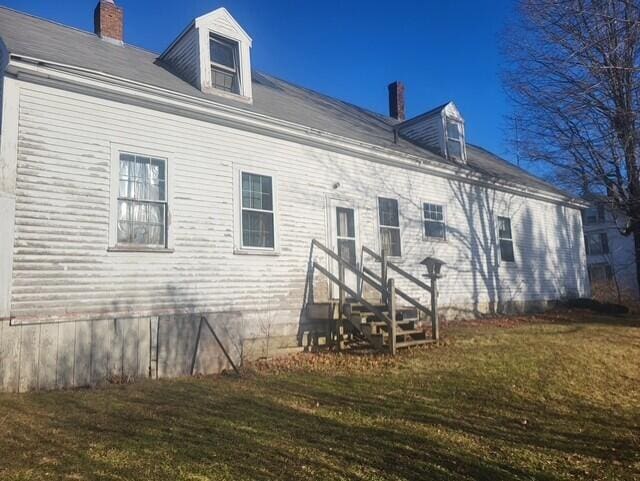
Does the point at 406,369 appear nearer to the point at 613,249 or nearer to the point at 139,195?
the point at 139,195

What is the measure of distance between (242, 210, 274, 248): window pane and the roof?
224cm

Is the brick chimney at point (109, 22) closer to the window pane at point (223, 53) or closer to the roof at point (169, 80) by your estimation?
the roof at point (169, 80)

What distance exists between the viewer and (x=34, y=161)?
25.4 ft

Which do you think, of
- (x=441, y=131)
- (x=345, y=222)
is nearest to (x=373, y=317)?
(x=345, y=222)

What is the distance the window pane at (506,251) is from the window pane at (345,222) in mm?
7067

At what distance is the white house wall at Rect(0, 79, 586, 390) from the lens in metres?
7.54

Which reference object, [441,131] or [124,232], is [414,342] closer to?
[124,232]

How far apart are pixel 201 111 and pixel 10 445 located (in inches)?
267

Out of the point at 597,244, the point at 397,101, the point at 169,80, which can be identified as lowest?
the point at 597,244

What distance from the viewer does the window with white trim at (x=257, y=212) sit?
10.2m

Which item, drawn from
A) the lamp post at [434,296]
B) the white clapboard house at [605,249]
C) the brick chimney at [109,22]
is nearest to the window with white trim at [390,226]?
the lamp post at [434,296]

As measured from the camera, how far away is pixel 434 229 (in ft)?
47.9

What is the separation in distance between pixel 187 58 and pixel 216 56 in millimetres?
666

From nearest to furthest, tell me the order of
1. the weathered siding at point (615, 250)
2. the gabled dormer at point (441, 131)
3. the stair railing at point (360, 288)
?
the stair railing at point (360, 288) → the gabled dormer at point (441, 131) → the weathered siding at point (615, 250)
